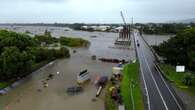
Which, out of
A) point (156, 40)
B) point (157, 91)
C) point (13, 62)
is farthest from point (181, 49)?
point (156, 40)

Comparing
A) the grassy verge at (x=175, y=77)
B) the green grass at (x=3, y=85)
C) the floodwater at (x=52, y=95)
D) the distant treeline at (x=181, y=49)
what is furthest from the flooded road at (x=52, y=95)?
the distant treeline at (x=181, y=49)

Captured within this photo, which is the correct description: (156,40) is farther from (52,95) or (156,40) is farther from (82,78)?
(52,95)

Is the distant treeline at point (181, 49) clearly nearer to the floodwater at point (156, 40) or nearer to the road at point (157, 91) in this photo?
the road at point (157, 91)

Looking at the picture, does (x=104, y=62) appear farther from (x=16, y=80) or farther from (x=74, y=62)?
(x=16, y=80)

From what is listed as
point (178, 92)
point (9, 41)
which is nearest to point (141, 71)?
point (178, 92)

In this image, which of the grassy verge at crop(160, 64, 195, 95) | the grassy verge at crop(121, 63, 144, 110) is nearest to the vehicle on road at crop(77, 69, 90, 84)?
the grassy verge at crop(121, 63, 144, 110)
